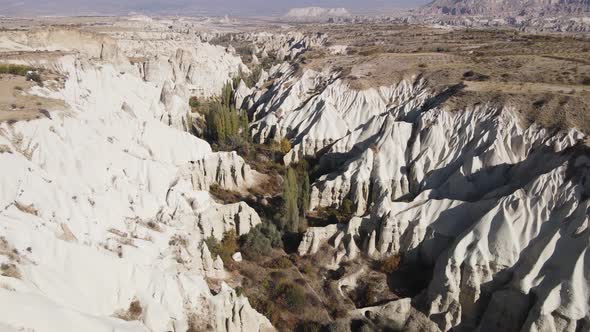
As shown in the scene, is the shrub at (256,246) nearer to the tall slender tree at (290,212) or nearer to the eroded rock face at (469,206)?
the eroded rock face at (469,206)

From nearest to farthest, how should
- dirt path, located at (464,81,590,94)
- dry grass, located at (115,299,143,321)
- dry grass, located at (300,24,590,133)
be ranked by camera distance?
dry grass, located at (115,299,143,321) → dry grass, located at (300,24,590,133) → dirt path, located at (464,81,590,94)

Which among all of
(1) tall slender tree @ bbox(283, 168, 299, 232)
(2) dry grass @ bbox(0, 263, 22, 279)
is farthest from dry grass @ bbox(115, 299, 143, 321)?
(1) tall slender tree @ bbox(283, 168, 299, 232)

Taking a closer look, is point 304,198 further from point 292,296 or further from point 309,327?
point 309,327

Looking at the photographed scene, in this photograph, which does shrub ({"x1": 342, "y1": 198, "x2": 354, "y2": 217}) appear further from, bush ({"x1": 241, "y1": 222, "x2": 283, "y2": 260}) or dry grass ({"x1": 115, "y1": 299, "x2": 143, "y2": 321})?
dry grass ({"x1": 115, "y1": 299, "x2": 143, "y2": 321})

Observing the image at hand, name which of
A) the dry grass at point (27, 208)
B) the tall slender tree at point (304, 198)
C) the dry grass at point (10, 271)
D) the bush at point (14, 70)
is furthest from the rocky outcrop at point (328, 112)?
the dry grass at point (10, 271)

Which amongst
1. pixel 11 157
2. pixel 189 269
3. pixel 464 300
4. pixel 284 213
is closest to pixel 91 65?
pixel 11 157

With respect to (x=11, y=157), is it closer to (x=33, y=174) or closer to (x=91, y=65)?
(x=33, y=174)
